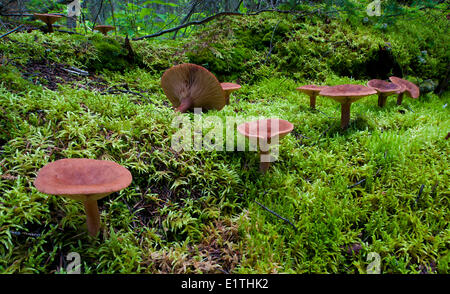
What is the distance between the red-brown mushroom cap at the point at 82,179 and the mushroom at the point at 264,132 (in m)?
1.03

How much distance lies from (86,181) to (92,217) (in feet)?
1.07

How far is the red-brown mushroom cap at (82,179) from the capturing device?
1296 mm

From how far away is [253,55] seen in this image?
5.33 metres

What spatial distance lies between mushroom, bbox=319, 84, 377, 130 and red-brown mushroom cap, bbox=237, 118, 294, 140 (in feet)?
3.00

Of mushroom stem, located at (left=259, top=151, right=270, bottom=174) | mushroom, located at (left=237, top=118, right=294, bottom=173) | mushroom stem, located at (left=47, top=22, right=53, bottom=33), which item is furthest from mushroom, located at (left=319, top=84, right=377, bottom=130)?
mushroom stem, located at (left=47, top=22, right=53, bottom=33)

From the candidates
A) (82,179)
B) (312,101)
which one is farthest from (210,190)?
(312,101)

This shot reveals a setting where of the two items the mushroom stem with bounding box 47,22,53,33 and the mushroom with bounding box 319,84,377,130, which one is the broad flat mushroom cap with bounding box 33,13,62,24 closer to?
the mushroom stem with bounding box 47,22,53,33

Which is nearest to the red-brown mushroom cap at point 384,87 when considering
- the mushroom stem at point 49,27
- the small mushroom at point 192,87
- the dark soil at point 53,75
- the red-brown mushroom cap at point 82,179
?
the small mushroom at point 192,87

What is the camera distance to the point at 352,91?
2.88 m

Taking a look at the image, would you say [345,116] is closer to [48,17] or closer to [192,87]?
[192,87]
